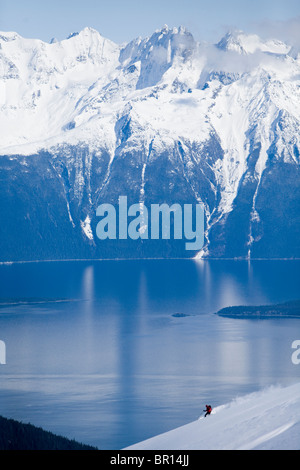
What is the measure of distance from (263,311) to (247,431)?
140945 mm

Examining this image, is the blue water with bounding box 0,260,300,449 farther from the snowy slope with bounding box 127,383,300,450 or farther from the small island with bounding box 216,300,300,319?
the snowy slope with bounding box 127,383,300,450

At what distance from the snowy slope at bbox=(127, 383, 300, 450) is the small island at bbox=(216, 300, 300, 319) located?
4957 inches

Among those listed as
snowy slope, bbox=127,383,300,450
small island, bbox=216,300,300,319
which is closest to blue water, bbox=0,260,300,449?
small island, bbox=216,300,300,319

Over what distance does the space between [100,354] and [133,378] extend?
22.7m

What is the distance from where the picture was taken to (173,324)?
582 ft

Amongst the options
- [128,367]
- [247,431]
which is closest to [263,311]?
[128,367]

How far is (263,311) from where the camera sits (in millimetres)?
195250

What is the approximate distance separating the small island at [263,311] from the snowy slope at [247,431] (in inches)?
4957

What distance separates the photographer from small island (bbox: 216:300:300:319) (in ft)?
632

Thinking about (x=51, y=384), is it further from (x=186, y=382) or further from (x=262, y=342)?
(x=262, y=342)

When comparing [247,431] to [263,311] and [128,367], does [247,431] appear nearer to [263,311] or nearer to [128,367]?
[128,367]

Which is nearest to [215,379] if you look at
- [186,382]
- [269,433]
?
[186,382]

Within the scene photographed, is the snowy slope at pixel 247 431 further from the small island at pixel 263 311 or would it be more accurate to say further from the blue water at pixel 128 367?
the small island at pixel 263 311
